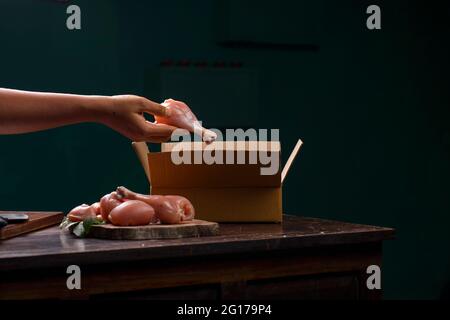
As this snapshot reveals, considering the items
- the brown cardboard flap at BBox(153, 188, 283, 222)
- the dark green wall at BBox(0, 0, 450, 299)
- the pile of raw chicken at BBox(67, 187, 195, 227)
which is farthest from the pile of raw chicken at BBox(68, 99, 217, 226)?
the dark green wall at BBox(0, 0, 450, 299)

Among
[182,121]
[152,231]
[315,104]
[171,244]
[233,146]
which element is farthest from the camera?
[315,104]

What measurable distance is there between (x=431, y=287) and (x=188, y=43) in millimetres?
2201

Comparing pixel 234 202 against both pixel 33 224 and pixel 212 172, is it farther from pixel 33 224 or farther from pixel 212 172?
pixel 33 224

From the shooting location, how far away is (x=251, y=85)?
371 cm

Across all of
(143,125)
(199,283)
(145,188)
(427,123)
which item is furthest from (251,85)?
(199,283)

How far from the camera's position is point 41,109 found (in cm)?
155

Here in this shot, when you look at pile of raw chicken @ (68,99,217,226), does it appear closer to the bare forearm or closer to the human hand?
the human hand

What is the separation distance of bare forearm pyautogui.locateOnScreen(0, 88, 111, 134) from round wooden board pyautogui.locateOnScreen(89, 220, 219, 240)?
272mm

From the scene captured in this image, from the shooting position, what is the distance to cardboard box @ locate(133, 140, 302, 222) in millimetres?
1864

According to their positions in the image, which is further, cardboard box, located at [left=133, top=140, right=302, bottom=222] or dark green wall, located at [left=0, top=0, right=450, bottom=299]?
dark green wall, located at [left=0, top=0, right=450, bottom=299]

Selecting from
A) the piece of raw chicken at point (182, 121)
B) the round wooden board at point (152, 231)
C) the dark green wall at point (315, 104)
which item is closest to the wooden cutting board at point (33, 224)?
the round wooden board at point (152, 231)

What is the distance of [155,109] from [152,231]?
367 mm

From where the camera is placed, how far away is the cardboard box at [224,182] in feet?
6.12

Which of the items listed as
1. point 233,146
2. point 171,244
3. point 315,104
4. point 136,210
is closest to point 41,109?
point 136,210
